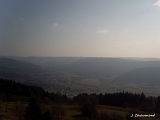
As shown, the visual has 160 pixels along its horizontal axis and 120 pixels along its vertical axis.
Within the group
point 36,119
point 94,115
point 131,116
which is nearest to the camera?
point 36,119

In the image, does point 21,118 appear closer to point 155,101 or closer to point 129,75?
point 155,101

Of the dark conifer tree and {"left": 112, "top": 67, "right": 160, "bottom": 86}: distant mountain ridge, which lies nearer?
the dark conifer tree

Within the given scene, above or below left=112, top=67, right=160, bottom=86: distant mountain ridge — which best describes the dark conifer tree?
above

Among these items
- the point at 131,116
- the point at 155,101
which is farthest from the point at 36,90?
the point at 131,116

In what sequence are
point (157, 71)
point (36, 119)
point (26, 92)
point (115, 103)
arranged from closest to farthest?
point (36, 119) → point (26, 92) → point (115, 103) → point (157, 71)

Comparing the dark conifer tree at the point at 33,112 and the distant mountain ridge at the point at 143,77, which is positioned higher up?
the dark conifer tree at the point at 33,112

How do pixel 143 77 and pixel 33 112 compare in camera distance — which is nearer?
pixel 33 112

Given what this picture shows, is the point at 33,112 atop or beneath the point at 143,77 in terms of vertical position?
atop

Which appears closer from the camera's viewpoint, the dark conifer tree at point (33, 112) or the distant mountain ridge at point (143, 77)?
the dark conifer tree at point (33, 112)

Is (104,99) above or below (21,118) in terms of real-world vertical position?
below

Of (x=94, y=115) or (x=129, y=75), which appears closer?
(x=94, y=115)

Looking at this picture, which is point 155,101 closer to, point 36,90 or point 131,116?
point 131,116
